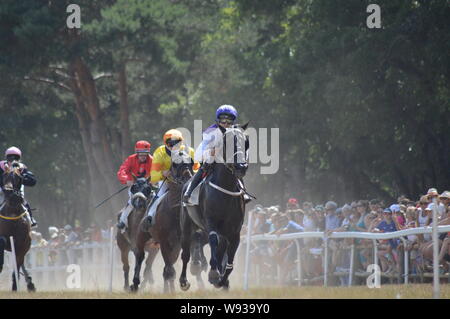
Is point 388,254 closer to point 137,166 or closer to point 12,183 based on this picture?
point 137,166

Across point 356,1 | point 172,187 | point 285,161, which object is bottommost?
point 172,187

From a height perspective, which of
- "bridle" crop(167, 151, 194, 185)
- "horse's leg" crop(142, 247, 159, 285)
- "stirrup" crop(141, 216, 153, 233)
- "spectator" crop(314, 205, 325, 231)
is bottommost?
"horse's leg" crop(142, 247, 159, 285)

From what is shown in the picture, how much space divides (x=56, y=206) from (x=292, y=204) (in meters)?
40.9

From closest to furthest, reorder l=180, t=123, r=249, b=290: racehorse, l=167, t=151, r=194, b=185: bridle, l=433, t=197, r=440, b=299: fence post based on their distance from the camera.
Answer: l=433, t=197, r=440, b=299: fence post < l=180, t=123, r=249, b=290: racehorse < l=167, t=151, r=194, b=185: bridle

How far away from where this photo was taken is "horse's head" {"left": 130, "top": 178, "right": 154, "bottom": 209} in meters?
18.8

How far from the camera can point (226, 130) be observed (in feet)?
48.2

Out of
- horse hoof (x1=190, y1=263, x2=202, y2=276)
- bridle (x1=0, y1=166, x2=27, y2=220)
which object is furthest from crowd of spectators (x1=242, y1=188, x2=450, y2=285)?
bridle (x1=0, y1=166, x2=27, y2=220)

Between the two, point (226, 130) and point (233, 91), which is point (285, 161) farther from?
point (226, 130)

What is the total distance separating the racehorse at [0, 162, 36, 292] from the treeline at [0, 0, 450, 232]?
1096 centimetres

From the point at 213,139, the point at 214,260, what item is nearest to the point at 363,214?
the point at 213,139

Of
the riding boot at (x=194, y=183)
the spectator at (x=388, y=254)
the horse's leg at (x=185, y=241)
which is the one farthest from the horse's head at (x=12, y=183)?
the spectator at (x=388, y=254)

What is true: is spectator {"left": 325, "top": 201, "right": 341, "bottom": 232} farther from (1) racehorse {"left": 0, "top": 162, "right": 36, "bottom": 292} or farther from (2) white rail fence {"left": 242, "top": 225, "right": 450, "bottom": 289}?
(1) racehorse {"left": 0, "top": 162, "right": 36, "bottom": 292}

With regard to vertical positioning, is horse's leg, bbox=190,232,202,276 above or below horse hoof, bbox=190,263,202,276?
above
